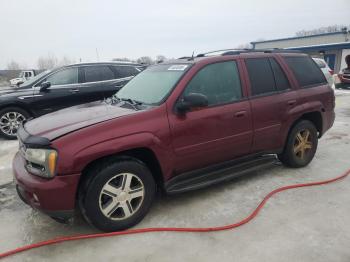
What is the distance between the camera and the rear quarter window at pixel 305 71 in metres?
4.48

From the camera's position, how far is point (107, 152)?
289 cm

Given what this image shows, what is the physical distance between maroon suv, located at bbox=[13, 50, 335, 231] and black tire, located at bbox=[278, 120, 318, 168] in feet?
0.05

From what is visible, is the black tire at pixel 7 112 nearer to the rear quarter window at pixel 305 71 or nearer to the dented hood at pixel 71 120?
the dented hood at pixel 71 120

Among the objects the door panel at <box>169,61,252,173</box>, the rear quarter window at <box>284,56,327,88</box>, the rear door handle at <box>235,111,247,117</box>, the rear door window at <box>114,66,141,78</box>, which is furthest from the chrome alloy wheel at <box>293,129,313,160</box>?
the rear door window at <box>114,66,141,78</box>

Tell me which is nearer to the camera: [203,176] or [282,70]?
[203,176]

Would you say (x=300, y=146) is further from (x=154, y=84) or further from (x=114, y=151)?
(x=114, y=151)

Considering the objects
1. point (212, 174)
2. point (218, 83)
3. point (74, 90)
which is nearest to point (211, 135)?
point (212, 174)

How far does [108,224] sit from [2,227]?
1241 millimetres

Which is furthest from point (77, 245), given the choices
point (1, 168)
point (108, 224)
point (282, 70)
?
point (282, 70)

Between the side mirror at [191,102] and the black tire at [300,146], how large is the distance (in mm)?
1796

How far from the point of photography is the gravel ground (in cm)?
275

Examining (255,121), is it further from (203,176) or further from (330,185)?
(330,185)

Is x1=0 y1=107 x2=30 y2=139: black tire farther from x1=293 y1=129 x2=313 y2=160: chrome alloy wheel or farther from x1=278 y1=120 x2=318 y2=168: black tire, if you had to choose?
x1=293 y1=129 x2=313 y2=160: chrome alloy wheel

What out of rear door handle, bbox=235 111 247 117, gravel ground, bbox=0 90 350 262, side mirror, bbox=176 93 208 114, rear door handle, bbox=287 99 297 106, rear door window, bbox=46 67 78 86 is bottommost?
gravel ground, bbox=0 90 350 262
